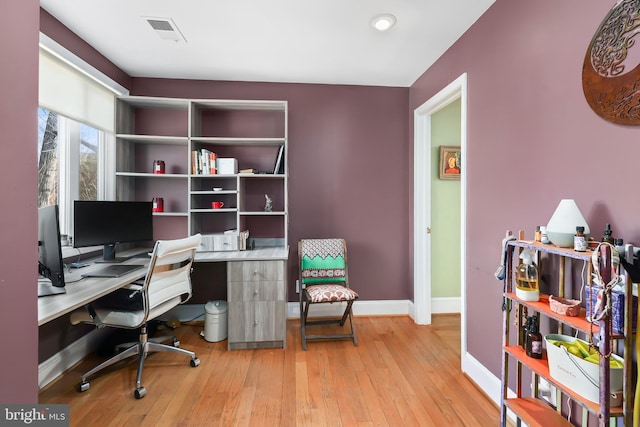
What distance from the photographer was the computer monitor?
2.18m

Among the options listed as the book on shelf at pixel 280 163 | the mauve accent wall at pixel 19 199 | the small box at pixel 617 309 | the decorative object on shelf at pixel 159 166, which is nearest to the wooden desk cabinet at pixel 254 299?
the book on shelf at pixel 280 163

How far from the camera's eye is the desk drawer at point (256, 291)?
2.42 metres

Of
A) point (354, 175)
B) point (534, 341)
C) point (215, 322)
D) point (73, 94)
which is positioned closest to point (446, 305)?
point (354, 175)

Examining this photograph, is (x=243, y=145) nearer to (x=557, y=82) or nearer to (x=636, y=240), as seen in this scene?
(x=557, y=82)

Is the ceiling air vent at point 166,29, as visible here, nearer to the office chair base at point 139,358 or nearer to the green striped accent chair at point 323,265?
the green striped accent chair at point 323,265

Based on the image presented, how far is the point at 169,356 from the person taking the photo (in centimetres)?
236

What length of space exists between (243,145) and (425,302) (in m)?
2.53

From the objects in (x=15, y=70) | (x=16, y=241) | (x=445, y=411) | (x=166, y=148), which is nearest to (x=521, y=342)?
(x=445, y=411)

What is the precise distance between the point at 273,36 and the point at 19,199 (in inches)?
79.5

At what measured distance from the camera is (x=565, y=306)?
3.94 ft

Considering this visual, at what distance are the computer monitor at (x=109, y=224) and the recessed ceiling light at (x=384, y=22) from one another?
7.99 feet

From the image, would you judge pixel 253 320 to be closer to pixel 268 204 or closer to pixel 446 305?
pixel 268 204

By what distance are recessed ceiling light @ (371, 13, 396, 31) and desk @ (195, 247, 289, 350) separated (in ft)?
6.30

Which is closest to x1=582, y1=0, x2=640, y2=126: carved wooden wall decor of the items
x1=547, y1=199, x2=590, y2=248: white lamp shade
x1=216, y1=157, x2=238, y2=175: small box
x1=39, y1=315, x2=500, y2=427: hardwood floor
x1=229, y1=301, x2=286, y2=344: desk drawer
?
x1=547, y1=199, x2=590, y2=248: white lamp shade
